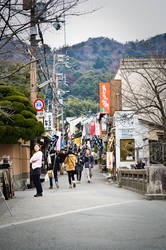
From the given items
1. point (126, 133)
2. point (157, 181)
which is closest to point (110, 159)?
point (126, 133)

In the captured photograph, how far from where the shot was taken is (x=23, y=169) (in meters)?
21.2

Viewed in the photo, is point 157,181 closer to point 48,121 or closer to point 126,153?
point 48,121

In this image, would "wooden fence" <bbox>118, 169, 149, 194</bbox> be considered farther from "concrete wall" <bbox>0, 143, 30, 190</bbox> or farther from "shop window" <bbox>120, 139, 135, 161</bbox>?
"shop window" <bbox>120, 139, 135, 161</bbox>

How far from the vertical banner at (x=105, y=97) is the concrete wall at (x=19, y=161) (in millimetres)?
12875

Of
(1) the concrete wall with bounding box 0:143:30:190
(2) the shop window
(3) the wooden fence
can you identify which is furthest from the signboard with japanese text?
(3) the wooden fence

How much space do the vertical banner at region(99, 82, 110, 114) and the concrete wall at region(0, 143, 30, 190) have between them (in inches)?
507

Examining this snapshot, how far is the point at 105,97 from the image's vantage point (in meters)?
34.2

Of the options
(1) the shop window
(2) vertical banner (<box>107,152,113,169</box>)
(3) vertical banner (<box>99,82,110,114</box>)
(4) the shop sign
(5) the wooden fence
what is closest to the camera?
(5) the wooden fence

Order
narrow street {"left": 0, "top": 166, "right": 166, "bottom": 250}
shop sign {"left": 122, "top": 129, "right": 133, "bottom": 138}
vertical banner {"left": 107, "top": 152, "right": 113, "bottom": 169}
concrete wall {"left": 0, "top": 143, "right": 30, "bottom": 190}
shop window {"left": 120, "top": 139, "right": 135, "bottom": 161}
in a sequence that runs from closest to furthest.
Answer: narrow street {"left": 0, "top": 166, "right": 166, "bottom": 250} → concrete wall {"left": 0, "top": 143, "right": 30, "bottom": 190} → vertical banner {"left": 107, "top": 152, "right": 113, "bottom": 169} → shop window {"left": 120, "top": 139, "right": 135, "bottom": 161} → shop sign {"left": 122, "top": 129, "right": 133, "bottom": 138}

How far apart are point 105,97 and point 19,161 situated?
15837mm

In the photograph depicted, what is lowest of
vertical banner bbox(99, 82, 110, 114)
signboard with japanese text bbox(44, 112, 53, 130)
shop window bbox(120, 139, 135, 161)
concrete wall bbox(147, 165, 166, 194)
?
concrete wall bbox(147, 165, 166, 194)

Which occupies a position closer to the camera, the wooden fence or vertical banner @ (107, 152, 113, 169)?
the wooden fence

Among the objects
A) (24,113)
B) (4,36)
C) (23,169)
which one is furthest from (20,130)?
(4,36)

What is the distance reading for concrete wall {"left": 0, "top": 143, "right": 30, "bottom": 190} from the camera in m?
18.0
